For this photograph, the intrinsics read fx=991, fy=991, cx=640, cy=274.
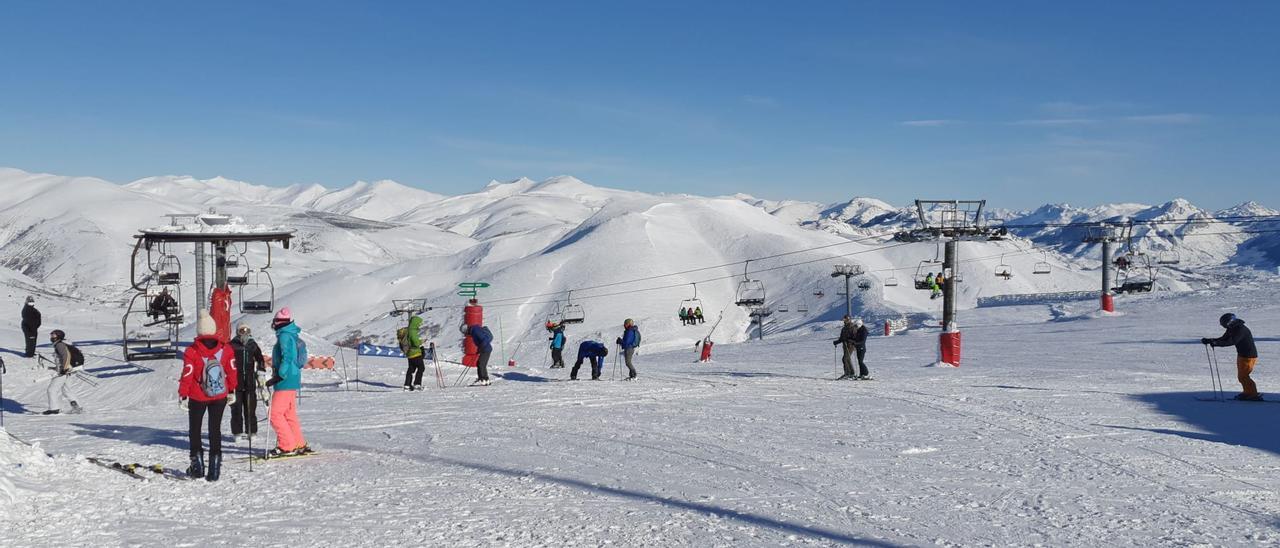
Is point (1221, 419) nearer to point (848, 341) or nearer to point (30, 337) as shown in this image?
point (848, 341)

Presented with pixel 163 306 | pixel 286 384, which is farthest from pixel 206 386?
pixel 163 306

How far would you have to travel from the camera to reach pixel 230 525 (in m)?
7.24

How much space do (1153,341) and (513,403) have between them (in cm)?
2513

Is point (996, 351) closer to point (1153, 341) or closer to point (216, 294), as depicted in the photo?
point (1153, 341)

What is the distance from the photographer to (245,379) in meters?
11.3

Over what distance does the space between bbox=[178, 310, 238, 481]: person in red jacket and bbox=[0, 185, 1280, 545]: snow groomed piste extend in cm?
25

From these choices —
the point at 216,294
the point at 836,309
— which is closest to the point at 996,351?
the point at 216,294

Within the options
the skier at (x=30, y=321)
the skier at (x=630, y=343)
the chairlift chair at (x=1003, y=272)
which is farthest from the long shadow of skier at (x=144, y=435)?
the chairlift chair at (x=1003, y=272)

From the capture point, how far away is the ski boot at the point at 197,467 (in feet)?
29.6

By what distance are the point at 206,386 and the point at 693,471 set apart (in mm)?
4581

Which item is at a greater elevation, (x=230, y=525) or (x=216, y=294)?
(x=216, y=294)

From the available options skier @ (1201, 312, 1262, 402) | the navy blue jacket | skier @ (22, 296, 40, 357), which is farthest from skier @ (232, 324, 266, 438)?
skier @ (22, 296, 40, 357)

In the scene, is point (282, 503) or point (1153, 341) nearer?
point (282, 503)

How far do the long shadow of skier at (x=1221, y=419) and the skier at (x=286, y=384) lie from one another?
10.0 metres
